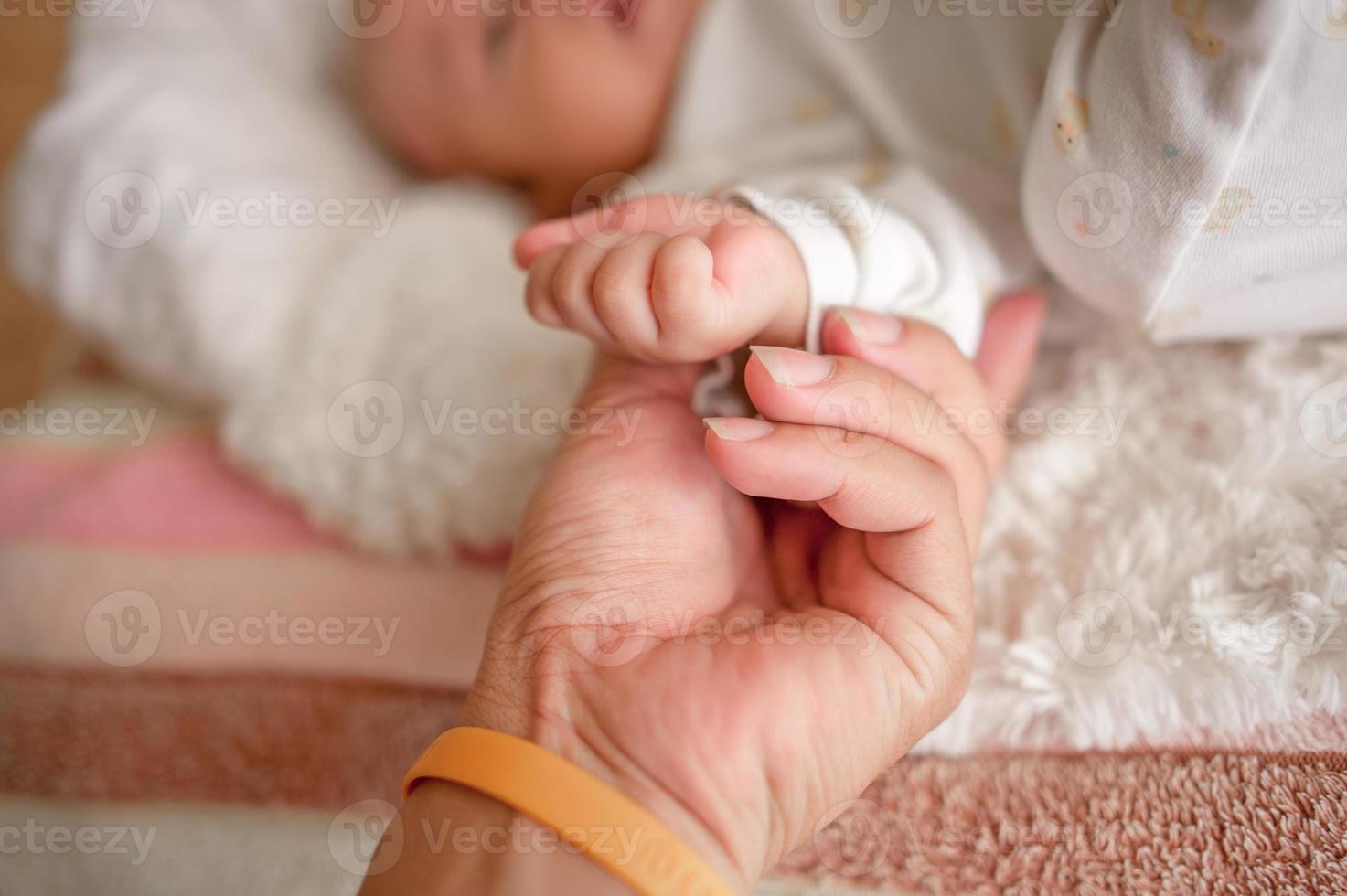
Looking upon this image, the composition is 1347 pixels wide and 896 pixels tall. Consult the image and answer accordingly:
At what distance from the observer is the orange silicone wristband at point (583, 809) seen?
0.44 meters

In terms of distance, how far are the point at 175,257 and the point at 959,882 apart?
956mm

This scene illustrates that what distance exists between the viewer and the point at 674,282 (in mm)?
508

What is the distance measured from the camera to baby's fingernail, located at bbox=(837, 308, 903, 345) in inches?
23.0

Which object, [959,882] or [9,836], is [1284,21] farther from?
[9,836]

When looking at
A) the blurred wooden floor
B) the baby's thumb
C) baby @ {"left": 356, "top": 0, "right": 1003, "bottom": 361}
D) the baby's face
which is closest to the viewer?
baby @ {"left": 356, "top": 0, "right": 1003, "bottom": 361}

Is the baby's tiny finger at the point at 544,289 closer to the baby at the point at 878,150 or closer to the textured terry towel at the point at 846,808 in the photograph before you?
the baby at the point at 878,150

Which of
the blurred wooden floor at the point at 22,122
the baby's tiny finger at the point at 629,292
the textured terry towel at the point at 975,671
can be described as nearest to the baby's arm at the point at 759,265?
the baby's tiny finger at the point at 629,292

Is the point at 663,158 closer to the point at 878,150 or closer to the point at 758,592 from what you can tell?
the point at 878,150

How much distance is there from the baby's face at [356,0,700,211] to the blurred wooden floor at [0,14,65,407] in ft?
2.77

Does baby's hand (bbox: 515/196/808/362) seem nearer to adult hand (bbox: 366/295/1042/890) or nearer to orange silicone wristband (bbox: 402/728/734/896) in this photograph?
adult hand (bbox: 366/295/1042/890)

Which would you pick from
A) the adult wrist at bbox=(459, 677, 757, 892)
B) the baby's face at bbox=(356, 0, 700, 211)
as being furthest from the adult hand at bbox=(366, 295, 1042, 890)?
the baby's face at bbox=(356, 0, 700, 211)

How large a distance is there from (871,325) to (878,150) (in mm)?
376

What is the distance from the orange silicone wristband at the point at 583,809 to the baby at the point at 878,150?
26 centimetres

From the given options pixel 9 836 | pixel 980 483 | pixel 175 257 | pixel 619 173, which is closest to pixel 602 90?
pixel 619 173
